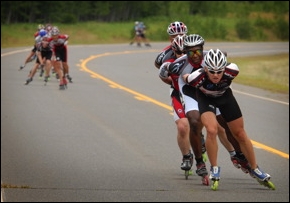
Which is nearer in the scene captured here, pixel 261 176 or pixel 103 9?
pixel 261 176

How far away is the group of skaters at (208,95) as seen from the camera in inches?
181

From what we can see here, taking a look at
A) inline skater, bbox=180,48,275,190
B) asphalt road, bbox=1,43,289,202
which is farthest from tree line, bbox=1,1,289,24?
asphalt road, bbox=1,43,289,202

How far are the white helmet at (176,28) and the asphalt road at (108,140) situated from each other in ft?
54.8

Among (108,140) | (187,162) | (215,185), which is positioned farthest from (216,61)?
(108,140)

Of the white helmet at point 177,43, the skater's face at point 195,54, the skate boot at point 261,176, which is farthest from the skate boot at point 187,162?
the skater's face at point 195,54

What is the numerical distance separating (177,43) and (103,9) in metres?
1.96

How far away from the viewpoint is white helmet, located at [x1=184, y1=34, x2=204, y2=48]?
14.7ft

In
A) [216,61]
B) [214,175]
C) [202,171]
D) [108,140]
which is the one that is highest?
[216,61]

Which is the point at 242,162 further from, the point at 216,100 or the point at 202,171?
the point at 202,171

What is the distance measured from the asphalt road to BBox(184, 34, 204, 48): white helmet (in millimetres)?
16782

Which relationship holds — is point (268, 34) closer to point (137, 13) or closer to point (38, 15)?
point (137, 13)

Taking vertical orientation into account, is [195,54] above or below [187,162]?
above

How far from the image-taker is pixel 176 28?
4648mm

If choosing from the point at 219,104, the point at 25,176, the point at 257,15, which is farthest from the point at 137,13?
the point at 25,176
